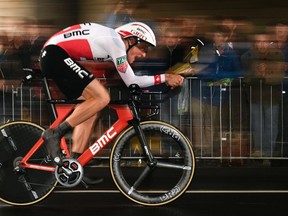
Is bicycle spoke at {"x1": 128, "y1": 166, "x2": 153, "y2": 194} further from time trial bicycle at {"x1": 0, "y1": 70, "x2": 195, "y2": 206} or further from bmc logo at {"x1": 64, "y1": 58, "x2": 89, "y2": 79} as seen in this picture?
bmc logo at {"x1": 64, "y1": 58, "x2": 89, "y2": 79}

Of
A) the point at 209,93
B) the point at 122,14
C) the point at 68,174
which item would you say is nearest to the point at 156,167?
the point at 68,174

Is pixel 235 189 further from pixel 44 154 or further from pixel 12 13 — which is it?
pixel 12 13

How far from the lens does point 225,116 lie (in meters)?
8.89

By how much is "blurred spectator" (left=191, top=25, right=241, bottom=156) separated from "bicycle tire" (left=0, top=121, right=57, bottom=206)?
3.38m

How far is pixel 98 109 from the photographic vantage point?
556cm

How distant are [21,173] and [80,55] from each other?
1071 mm

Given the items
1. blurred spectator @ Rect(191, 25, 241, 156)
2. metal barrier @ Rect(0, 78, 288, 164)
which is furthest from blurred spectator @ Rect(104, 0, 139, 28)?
metal barrier @ Rect(0, 78, 288, 164)

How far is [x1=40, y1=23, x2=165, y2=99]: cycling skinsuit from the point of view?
5.57 metres

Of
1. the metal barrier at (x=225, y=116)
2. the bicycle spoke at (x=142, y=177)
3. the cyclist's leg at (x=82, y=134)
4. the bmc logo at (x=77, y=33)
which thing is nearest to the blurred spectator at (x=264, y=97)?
the metal barrier at (x=225, y=116)

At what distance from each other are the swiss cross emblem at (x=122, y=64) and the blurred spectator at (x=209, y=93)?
3166 millimetres

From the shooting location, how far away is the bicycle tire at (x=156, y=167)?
573 cm

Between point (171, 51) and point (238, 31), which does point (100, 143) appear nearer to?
point (171, 51)

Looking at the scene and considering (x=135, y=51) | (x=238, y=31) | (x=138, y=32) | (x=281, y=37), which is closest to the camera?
(x=138, y=32)

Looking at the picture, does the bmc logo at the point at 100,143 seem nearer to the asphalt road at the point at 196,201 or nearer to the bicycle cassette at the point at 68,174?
the bicycle cassette at the point at 68,174
